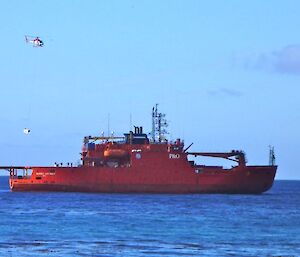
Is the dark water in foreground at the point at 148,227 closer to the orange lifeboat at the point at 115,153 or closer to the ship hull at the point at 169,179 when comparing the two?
the ship hull at the point at 169,179

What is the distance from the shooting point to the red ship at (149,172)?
98.9 metres

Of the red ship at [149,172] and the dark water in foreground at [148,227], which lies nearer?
the dark water in foreground at [148,227]

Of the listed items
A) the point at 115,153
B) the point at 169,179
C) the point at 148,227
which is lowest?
the point at 148,227

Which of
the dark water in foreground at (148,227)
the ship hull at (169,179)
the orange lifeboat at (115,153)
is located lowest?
the dark water in foreground at (148,227)

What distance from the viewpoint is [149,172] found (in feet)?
326

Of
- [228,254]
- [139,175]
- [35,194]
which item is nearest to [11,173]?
[35,194]

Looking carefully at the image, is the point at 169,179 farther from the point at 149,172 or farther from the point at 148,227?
the point at 148,227

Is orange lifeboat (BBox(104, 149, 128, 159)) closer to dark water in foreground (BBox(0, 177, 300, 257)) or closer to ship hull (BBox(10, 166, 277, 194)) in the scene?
ship hull (BBox(10, 166, 277, 194))

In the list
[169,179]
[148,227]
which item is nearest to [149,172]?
[169,179]

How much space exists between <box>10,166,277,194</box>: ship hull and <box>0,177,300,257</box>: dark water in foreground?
7.29 metres

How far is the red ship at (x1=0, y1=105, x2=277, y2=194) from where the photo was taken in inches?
3893

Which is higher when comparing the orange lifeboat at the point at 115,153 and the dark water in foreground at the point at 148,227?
the orange lifeboat at the point at 115,153

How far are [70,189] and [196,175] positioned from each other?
1443 cm

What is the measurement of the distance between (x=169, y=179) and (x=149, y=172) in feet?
7.23
